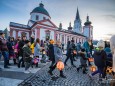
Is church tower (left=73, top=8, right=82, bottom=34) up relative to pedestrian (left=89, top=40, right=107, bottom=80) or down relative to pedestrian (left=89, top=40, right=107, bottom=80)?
up

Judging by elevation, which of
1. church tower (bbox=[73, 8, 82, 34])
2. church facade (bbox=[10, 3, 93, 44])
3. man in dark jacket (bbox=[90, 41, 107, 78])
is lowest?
man in dark jacket (bbox=[90, 41, 107, 78])

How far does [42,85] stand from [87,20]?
65.4 meters

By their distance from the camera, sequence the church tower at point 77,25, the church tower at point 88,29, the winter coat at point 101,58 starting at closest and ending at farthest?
the winter coat at point 101,58
the church tower at point 88,29
the church tower at point 77,25

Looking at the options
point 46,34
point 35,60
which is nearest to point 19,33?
point 46,34

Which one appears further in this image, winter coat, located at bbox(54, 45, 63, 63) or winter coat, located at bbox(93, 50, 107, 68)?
winter coat, located at bbox(54, 45, 63, 63)

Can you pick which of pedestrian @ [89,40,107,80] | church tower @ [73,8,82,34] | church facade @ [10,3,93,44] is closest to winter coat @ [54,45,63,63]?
pedestrian @ [89,40,107,80]

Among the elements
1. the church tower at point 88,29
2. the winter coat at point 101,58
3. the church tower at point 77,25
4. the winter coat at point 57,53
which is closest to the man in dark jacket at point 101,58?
the winter coat at point 101,58

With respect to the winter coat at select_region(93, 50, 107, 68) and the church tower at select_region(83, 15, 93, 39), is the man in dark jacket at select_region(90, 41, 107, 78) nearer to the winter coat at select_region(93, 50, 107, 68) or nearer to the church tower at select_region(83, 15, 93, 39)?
the winter coat at select_region(93, 50, 107, 68)

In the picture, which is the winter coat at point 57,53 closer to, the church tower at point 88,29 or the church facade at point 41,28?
the church facade at point 41,28

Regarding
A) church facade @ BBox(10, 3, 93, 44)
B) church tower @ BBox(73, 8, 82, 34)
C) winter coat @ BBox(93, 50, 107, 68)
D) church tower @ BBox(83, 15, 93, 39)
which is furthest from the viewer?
church tower @ BBox(73, 8, 82, 34)

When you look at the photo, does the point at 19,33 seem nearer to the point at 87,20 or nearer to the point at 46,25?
the point at 46,25

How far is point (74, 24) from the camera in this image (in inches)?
3000

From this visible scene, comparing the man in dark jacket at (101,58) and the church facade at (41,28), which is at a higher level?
the church facade at (41,28)

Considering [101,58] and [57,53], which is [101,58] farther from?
[57,53]
